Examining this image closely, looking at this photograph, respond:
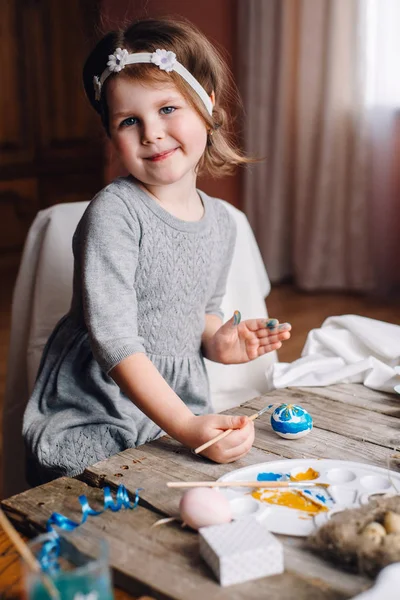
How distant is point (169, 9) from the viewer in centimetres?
456

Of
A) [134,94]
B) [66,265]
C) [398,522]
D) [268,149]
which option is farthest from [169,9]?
[398,522]

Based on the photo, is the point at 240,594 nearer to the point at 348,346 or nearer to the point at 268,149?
the point at 348,346

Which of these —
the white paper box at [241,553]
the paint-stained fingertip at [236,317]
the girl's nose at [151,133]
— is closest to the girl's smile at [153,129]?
the girl's nose at [151,133]

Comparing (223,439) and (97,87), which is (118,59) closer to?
(97,87)

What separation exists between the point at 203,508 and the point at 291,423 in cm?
28

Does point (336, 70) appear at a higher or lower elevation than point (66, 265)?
higher

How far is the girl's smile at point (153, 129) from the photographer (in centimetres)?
124

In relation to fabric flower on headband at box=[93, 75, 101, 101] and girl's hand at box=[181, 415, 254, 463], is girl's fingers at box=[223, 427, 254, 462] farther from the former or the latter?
fabric flower on headband at box=[93, 75, 101, 101]

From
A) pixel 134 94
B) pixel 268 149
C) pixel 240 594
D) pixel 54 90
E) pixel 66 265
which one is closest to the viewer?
pixel 240 594

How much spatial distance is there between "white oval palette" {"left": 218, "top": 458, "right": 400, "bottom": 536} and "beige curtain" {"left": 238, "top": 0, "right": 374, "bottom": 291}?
335 centimetres

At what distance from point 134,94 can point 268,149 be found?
3.36 m

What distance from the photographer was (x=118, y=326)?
1173mm

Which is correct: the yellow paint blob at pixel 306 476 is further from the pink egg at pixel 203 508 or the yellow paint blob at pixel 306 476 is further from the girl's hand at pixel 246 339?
the girl's hand at pixel 246 339

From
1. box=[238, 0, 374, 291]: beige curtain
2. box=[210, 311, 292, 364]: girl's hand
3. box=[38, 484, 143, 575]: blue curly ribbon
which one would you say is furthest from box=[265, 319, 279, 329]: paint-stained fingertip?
box=[238, 0, 374, 291]: beige curtain
